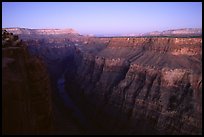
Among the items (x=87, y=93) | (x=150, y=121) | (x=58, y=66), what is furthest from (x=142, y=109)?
(x=58, y=66)

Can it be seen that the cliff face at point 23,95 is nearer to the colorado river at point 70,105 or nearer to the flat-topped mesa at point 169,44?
the colorado river at point 70,105

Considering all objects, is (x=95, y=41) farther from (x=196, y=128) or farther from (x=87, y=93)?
(x=196, y=128)

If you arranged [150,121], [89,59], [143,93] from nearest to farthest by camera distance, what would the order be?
[150,121] < [143,93] < [89,59]

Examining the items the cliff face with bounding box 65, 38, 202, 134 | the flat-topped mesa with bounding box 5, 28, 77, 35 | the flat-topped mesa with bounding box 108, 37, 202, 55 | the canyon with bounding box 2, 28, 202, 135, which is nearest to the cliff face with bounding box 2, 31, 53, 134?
the canyon with bounding box 2, 28, 202, 135

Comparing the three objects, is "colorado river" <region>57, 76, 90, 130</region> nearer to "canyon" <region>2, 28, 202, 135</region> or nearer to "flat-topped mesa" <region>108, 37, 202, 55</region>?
"canyon" <region>2, 28, 202, 135</region>

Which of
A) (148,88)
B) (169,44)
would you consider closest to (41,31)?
(169,44)

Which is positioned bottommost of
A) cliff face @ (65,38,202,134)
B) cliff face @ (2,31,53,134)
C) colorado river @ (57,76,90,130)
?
colorado river @ (57,76,90,130)
